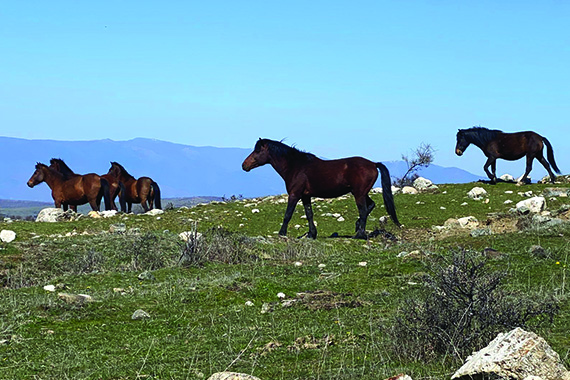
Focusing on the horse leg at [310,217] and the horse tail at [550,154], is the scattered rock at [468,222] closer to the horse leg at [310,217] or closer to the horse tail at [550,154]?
the horse leg at [310,217]

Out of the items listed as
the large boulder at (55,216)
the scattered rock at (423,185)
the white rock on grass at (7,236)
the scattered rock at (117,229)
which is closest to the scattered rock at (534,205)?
the scattered rock at (423,185)

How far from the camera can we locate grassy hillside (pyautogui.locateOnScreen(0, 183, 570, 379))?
7.01 meters

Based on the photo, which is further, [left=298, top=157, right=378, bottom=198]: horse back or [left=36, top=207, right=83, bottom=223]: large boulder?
[left=36, top=207, right=83, bottom=223]: large boulder

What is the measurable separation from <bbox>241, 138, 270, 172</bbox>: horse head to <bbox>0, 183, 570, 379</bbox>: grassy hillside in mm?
3223

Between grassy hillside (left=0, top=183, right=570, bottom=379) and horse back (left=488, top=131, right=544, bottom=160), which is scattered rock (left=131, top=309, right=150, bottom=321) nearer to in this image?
grassy hillside (left=0, top=183, right=570, bottom=379)

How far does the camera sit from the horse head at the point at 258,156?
2011cm

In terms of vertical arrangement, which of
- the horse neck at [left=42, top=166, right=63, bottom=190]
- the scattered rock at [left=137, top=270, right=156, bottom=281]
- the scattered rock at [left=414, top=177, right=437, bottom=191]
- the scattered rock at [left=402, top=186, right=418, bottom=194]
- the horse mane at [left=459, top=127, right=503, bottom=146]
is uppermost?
the horse mane at [left=459, top=127, right=503, bottom=146]

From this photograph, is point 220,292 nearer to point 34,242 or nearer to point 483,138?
point 34,242

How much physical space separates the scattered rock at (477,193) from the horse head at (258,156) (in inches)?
345

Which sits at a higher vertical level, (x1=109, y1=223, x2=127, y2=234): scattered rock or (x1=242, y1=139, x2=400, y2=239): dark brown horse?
(x1=242, y1=139, x2=400, y2=239): dark brown horse

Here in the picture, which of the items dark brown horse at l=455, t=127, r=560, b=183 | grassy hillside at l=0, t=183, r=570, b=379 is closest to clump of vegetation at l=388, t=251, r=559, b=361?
grassy hillside at l=0, t=183, r=570, b=379

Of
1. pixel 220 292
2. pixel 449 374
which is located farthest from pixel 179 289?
pixel 449 374

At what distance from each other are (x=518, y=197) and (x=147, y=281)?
1589 cm

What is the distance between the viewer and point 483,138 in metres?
28.5
